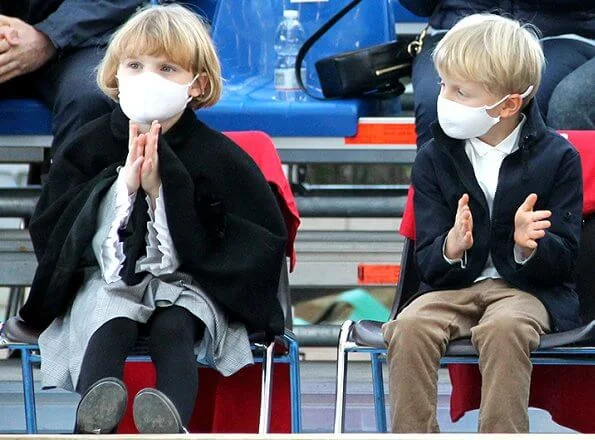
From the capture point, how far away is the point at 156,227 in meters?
3.12

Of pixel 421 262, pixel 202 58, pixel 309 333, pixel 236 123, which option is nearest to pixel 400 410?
pixel 421 262

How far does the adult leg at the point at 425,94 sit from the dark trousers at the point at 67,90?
2.80 ft

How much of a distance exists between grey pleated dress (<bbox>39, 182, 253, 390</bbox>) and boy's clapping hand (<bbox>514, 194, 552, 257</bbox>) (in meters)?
0.65

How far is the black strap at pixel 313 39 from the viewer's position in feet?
14.0

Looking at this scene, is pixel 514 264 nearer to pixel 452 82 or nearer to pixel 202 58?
pixel 452 82

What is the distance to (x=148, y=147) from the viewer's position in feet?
10.1

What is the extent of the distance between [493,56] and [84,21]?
146 cm

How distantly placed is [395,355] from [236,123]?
1.43 meters

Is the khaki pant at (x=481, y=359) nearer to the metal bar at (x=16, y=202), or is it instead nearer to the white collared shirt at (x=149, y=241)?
the white collared shirt at (x=149, y=241)

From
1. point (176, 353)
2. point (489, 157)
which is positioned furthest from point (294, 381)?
point (489, 157)

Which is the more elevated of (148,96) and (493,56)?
(493,56)

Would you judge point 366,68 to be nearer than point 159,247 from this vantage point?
No

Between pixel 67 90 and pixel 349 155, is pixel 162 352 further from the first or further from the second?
pixel 349 155

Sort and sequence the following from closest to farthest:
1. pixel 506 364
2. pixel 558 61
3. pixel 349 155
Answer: pixel 506 364, pixel 558 61, pixel 349 155
